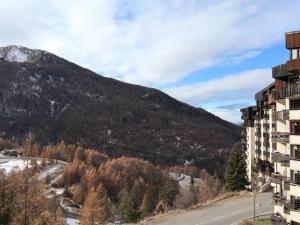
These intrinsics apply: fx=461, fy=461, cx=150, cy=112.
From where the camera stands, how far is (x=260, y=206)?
2000 inches

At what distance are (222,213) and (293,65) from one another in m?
19.0

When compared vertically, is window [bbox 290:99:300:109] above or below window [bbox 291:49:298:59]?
below

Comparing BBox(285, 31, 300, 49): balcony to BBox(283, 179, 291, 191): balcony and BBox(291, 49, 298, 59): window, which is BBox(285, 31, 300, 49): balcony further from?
BBox(283, 179, 291, 191): balcony

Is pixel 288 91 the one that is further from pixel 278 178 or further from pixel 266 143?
pixel 266 143

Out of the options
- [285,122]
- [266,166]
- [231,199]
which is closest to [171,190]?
[266,166]

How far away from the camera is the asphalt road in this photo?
45000 millimetres

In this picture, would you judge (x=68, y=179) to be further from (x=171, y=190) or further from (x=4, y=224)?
(x=4, y=224)

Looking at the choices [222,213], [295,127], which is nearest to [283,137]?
[295,127]

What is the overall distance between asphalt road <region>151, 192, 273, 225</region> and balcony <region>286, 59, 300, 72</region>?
15.6 metres

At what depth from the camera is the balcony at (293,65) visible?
118ft

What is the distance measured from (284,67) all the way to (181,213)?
20.5m

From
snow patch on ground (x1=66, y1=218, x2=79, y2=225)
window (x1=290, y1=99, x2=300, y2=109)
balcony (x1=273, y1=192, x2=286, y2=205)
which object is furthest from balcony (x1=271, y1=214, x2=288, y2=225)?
snow patch on ground (x1=66, y1=218, x2=79, y2=225)

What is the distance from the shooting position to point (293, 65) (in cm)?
3628

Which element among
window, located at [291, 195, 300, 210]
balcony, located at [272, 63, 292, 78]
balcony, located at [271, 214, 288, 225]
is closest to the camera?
window, located at [291, 195, 300, 210]
